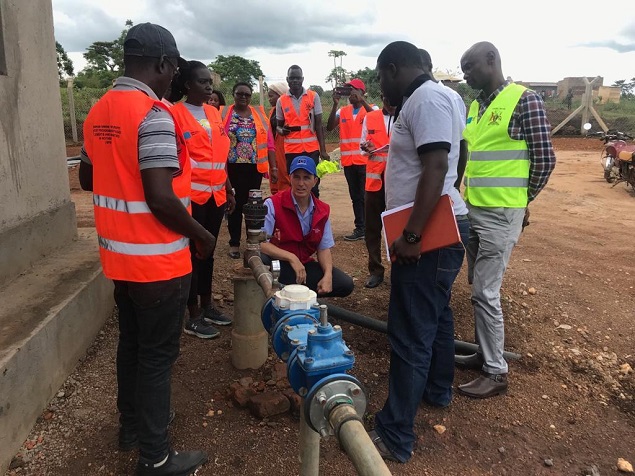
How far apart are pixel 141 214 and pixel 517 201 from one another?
2155mm

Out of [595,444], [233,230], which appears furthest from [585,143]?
[595,444]

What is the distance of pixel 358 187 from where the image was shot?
6363 millimetres

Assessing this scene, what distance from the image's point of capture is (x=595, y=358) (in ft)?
11.7

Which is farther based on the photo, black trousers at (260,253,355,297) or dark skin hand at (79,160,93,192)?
black trousers at (260,253,355,297)

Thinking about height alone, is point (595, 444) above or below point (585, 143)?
below

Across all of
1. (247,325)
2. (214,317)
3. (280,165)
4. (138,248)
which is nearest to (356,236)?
(280,165)

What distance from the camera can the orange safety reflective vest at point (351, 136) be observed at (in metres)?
6.19

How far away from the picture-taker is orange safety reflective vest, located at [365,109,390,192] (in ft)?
16.1

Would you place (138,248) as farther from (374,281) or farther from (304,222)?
(374,281)

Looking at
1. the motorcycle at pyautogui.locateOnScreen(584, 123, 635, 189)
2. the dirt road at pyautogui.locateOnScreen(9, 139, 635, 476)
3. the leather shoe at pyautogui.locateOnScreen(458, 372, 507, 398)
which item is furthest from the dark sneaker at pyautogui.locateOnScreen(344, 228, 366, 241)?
the motorcycle at pyautogui.locateOnScreen(584, 123, 635, 189)

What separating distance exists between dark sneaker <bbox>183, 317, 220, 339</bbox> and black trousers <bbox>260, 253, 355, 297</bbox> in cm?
71

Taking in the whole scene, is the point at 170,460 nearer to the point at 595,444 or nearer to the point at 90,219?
the point at 595,444

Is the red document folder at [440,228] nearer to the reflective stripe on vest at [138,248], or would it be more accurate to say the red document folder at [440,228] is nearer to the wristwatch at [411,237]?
the wristwatch at [411,237]

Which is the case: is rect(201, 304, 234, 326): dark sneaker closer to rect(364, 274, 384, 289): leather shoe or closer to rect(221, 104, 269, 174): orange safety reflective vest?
rect(364, 274, 384, 289): leather shoe
